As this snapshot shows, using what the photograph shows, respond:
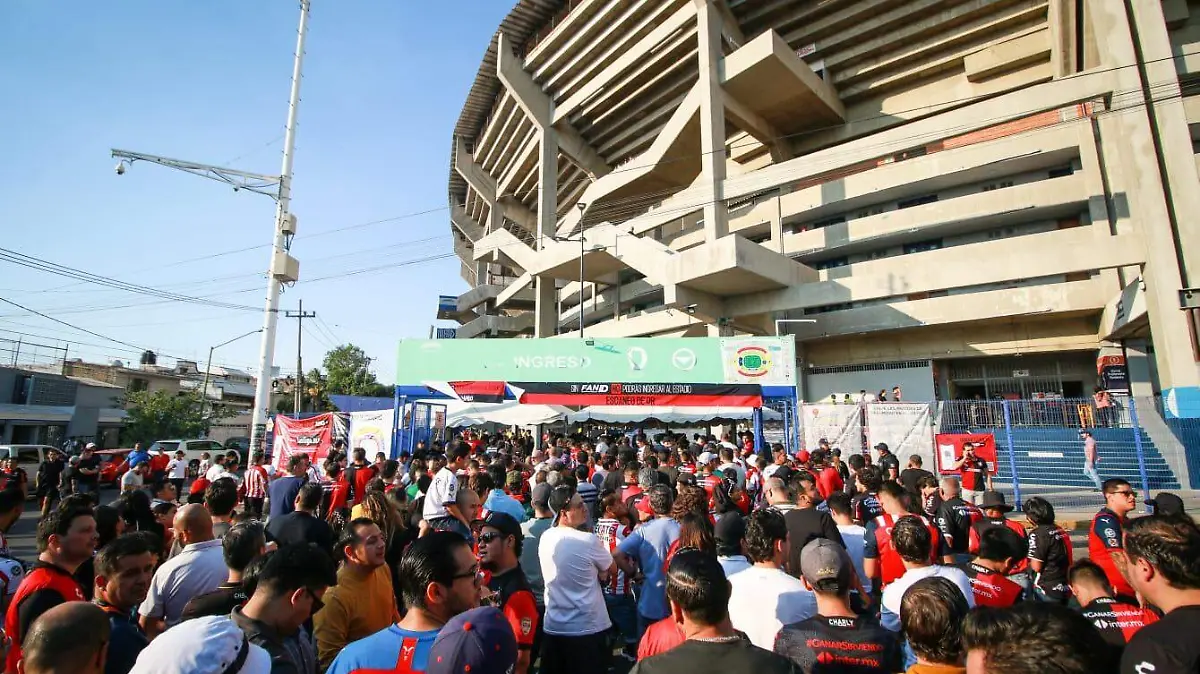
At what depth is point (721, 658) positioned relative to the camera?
191cm

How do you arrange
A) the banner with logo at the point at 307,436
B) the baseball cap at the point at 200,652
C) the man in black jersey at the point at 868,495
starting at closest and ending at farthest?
the baseball cap at the point at 200,652 < the man in black jersey at the point at 868,495 < the banner with logo at the point at 307,436

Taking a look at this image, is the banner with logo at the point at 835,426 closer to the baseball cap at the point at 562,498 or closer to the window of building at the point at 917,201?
the baseball cap at the point at 562,498

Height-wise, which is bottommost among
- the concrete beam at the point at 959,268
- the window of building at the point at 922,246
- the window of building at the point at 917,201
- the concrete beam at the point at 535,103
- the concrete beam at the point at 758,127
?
the concrete beam at the point at 959,268

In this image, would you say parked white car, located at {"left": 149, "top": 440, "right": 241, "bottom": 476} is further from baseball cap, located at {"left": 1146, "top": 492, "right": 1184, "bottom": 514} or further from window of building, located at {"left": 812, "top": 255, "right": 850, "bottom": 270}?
window of building, located at {"left": 812, "top": 255, "right": 850, "bottom": 270}

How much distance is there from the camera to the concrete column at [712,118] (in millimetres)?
23766

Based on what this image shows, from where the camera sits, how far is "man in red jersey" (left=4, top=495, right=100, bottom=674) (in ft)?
9.42

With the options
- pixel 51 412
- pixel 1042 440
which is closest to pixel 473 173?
pixel 51 412

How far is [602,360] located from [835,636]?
13.3 meters

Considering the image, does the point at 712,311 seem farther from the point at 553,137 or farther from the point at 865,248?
the point at 553,137

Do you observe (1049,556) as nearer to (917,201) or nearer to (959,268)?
(959,268)

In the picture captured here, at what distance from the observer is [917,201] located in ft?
85.7

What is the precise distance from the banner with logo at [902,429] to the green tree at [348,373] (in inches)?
1617

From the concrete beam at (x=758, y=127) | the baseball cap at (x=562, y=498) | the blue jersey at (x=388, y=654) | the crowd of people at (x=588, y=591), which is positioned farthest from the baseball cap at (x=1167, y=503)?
Result: the concrete beam at (x=758, y=127)

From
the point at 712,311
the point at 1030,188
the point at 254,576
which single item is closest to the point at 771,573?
the point at 254,576
